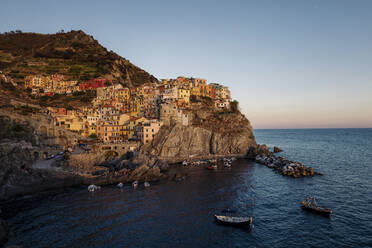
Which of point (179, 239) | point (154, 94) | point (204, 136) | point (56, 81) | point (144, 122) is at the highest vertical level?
point (56, 81)

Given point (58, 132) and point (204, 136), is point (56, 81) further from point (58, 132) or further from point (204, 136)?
point (204, 136)

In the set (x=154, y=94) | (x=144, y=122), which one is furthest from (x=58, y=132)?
(x=154, y=94)

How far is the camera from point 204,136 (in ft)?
291

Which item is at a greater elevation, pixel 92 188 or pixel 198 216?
pixel 92 188

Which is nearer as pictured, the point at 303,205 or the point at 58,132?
the point at 303,205

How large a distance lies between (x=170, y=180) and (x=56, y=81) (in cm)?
10786

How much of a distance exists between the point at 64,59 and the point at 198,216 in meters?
165

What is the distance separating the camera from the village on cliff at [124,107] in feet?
271

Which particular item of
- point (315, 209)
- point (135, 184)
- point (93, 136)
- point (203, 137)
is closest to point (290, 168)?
point (315, 209)

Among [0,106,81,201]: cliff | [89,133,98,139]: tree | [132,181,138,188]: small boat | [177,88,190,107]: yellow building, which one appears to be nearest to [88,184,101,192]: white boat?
[0,106,81,201]: cliff

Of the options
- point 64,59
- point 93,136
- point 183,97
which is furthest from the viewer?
point 64,59

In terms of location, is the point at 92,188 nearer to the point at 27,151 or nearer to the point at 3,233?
the point at 3,233

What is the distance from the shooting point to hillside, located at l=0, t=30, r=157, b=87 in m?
137

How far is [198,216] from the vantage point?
116 ft
